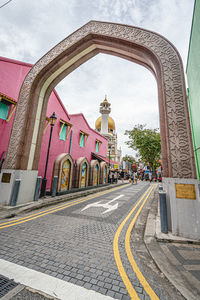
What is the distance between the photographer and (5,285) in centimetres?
202

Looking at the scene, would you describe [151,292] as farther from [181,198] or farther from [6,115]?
[6,115]

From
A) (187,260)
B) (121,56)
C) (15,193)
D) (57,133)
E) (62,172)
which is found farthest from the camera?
(57,133)

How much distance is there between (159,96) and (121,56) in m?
4.15

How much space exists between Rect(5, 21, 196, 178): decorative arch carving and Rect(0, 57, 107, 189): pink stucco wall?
786 mm

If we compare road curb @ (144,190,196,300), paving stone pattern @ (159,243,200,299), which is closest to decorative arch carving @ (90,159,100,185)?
road curb @ (144,190,196,300)

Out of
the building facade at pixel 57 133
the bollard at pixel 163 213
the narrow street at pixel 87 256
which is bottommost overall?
the narrow street at pixel 87 256

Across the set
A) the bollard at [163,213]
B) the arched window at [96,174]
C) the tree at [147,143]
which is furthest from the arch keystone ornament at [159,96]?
the tree at [147,143]

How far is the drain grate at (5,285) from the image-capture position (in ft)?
6.25

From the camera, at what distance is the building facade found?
7.42 metres

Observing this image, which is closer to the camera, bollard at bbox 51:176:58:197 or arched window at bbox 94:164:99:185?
bollard at bbox 51:176:58:197

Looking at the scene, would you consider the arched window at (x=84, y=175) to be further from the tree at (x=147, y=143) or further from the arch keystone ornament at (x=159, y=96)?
the tree at (x=147, y=143)

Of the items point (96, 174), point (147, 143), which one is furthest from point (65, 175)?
point (147, 143)

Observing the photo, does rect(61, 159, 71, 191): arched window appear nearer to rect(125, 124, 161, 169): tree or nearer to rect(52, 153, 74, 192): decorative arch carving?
rect(52, 153, 74, 192): decorative arch carving

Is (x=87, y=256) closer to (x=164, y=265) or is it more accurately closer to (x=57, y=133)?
(x=164, y=265)
